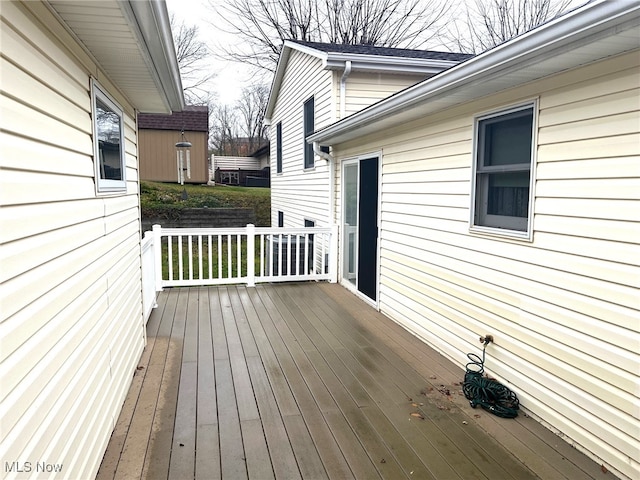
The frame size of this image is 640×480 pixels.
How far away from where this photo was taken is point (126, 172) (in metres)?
3.52

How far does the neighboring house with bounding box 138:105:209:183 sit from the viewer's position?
57.4 ft

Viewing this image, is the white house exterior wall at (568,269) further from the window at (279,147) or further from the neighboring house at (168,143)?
the neighboring house at (168,143)

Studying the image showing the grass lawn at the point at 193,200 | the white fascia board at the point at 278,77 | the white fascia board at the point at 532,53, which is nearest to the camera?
the white fascia board at the point at 532,53

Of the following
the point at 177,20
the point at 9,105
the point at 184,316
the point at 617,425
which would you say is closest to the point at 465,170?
the point at 617,425

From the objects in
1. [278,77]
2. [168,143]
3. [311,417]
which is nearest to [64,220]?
[311,417]

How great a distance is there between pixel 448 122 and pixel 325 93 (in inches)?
145

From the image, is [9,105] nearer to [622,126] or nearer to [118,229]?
[118,229]

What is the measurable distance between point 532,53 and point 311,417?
8.51 feet

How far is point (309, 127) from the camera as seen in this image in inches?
325

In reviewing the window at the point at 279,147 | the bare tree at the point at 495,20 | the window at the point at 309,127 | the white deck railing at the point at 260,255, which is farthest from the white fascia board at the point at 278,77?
the bare tree at the point at 495,20

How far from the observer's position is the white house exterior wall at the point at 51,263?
1379mm

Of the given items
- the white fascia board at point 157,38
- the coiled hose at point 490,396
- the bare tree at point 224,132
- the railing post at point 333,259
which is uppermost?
the bare tree at point 224,132

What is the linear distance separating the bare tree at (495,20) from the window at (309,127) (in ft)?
41.2

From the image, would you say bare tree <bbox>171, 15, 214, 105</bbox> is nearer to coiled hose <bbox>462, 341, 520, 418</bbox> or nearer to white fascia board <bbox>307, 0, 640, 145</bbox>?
white fascia board <bbox>307, 0, 640, 145</bbox>
